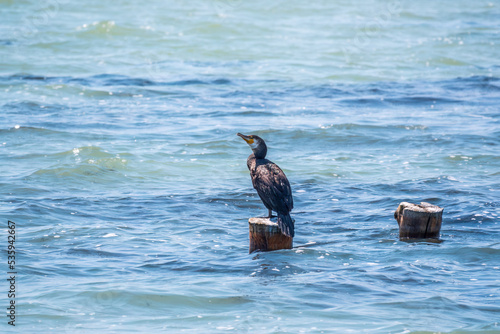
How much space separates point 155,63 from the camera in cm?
2078

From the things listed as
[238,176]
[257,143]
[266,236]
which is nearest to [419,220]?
[266,236]

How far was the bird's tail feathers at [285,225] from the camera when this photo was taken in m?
6.75

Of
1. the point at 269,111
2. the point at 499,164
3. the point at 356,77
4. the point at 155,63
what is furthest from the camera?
the point at 155,63

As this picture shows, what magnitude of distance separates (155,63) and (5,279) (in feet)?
48.4

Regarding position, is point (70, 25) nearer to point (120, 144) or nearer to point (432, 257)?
point (120, 144)

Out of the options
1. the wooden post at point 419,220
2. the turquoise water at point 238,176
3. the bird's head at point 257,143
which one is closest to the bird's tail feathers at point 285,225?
the turquoise water at point 238,176

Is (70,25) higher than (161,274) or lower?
higher

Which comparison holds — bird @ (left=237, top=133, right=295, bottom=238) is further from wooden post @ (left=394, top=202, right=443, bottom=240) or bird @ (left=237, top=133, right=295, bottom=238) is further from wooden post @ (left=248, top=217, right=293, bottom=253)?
wooden post @ (left=394, top=202, right=443, bottom=240)

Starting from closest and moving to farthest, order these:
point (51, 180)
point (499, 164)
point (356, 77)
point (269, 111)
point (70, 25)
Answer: point (51, 180) < point (499, 164) < point (269, 111) < point (356, 77) < point (70, 25)

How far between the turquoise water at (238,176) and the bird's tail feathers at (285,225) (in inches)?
14.2

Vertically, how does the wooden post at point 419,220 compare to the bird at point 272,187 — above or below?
below

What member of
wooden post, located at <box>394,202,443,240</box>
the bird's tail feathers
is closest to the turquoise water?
wooden post, located at <box>394,202,443,240</box>

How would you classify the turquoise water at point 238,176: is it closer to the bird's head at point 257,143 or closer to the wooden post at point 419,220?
the wooden post at point 419,220

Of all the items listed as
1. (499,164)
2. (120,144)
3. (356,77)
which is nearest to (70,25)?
(356,77)
